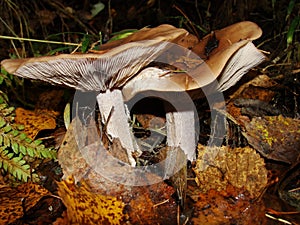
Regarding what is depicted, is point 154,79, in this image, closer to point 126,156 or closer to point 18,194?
point 126,156

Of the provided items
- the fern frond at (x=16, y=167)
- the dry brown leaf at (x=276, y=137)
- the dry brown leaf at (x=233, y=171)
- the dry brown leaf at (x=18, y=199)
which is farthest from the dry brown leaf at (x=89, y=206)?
the dry brown leaf at (x=276, y=137)

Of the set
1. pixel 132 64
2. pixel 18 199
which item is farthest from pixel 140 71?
pixel 18 199

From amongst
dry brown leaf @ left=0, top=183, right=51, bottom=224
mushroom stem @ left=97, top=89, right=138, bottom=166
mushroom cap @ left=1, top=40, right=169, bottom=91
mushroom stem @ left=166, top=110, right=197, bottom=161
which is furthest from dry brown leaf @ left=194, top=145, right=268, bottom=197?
→ dry brown leaf @ left=0, top=183, right=51, bottom=224

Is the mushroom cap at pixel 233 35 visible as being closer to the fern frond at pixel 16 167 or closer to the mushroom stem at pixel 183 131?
the mushroom stem at pixel 183 131

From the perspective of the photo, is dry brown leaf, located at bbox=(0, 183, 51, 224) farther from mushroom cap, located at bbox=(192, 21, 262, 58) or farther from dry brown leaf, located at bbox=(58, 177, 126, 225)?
mushroom cap, located at bbox=(192, 21, 262, 58)

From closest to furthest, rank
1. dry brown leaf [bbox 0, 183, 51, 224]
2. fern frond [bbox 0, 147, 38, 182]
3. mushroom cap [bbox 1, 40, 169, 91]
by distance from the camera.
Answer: mushroom cap [bbox 1, 40, 169, 91]
dry brown leaf [bbox 0, 183, 51, 224]
fern frond [bbox 0, 147, 38, 182]

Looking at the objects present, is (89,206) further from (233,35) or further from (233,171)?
(233,35)
